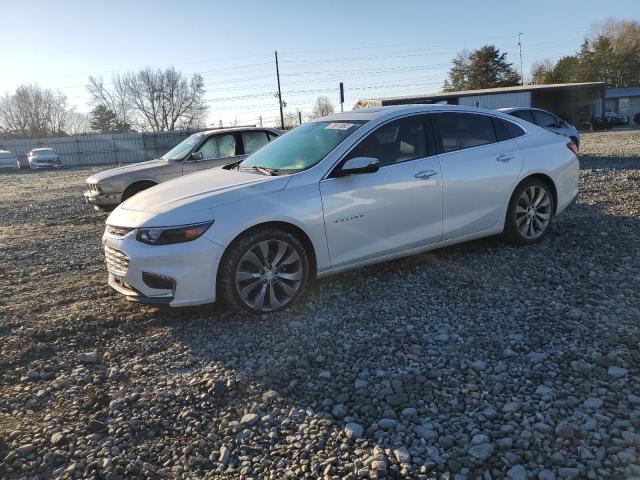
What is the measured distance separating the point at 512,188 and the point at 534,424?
344cm

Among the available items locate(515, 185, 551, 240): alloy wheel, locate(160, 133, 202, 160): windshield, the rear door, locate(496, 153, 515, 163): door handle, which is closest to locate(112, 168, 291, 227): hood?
the rear door

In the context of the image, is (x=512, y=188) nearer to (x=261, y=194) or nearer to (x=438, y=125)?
(x=438, y=125)

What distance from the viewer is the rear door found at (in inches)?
209

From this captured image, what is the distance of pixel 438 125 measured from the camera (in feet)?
17.8

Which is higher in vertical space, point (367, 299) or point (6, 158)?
point (6, 158)

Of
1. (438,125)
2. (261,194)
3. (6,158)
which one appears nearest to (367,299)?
(261,194)

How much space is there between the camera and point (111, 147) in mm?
44562

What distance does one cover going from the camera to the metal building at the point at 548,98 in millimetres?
46219

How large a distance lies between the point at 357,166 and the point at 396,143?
72 centimetres

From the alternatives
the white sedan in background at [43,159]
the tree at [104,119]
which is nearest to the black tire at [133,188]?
the white sedan in background at [43,159]

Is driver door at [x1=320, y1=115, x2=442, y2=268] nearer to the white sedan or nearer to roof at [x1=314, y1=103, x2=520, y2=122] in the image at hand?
the white sedan

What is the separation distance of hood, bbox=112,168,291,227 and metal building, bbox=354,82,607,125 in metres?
43.2

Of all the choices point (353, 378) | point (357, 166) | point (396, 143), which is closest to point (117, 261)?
point (357, 166)

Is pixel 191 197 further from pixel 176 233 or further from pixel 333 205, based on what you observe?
pixel 333 205
